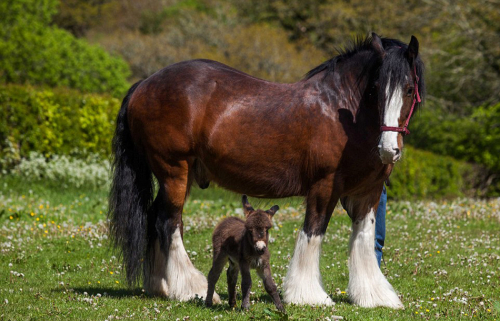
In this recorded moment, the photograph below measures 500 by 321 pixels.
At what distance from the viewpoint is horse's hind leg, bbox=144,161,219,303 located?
654cm

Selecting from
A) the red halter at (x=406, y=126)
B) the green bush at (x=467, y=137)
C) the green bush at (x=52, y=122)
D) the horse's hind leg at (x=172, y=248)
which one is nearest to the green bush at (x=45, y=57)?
the green bush at (x=52, y=122)

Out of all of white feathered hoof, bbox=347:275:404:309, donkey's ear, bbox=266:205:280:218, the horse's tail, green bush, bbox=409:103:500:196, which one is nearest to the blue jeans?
white feathered hoof, bbox=347:275:404:309

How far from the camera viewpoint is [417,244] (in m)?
9.52

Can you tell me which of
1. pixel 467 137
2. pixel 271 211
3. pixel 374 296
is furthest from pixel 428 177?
pixel 271 211

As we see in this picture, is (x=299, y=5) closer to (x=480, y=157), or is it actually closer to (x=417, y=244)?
(x=480, y=157)

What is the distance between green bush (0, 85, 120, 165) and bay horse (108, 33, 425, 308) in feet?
28.0

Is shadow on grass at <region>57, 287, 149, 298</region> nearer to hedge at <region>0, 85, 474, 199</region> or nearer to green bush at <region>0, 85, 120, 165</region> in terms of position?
hedge at <region>0, 85, 474, 199</region>

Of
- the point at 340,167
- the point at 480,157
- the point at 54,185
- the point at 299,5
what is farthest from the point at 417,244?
the point at 299,5

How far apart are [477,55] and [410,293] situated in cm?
1761

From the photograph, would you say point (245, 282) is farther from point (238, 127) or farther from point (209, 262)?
point (209, 262)

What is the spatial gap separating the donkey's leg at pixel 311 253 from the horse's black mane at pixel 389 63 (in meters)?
1.11

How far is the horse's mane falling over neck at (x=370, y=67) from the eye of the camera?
5.80 metres

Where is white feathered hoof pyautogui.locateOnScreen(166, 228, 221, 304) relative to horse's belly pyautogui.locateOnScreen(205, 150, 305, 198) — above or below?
below

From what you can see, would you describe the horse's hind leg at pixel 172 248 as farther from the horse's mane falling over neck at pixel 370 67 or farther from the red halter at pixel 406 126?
the red halter at pixel 406 126
